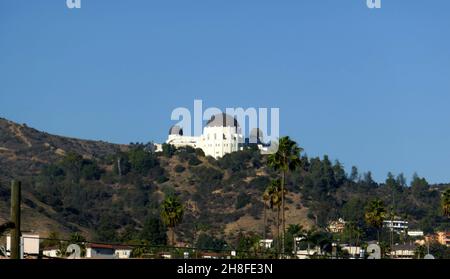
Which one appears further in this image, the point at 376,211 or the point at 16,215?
the point at 376,211

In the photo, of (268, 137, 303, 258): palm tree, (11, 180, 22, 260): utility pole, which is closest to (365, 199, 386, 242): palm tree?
(268, 137, 303, 258): palm tree

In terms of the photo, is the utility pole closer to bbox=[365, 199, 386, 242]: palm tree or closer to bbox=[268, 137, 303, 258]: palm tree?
bbox=[268, 137, 303, 258]: palm tree

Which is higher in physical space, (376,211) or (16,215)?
(376,211)

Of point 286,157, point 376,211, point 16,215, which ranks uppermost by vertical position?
point 286,157

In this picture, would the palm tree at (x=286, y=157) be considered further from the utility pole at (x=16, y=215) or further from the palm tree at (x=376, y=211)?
the utility pole at (x=16, y=215)

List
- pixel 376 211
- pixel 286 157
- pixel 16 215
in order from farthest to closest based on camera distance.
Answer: pixel 376 211
pixel 286 157
pixel 16 215

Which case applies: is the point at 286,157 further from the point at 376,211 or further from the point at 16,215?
the point at 16,215

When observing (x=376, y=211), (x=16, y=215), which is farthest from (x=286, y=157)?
(x=16, y=215)

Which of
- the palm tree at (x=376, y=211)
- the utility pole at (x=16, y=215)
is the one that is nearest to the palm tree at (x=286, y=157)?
the palm tree at (x=376, y=211)

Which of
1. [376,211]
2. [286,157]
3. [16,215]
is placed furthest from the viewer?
[376,211]
